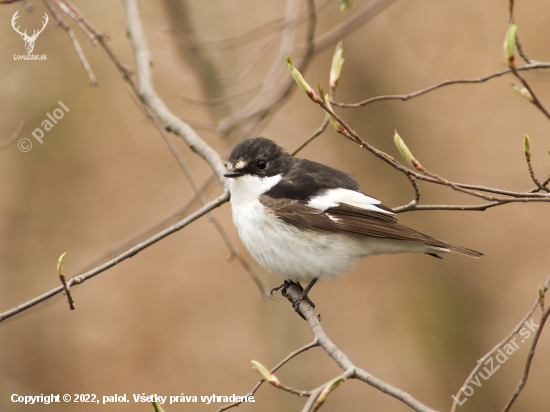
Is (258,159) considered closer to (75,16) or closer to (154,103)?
(154,103)

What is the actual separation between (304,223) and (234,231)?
450cm

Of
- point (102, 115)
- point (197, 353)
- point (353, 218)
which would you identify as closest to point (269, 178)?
point (353, 218)

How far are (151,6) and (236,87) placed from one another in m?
1.58

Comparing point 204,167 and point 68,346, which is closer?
point 68,346

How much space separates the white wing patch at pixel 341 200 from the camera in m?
3.88

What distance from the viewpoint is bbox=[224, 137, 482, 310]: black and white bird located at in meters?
3.68

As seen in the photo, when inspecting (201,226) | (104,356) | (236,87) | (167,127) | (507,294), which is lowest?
(507,294)

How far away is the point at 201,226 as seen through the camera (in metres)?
8.67

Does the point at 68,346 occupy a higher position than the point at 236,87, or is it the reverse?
→ the point at 236,87

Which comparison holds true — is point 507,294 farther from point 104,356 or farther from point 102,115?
point 102,115

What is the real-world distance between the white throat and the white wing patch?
352 millimetres

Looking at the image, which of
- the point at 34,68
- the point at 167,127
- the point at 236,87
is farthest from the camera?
the point at 236,87

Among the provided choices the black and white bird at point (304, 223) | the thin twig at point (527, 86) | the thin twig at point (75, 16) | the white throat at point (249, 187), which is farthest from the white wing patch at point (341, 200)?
the thin twig at point (527, 86)

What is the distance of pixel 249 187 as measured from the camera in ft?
12.5
